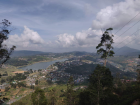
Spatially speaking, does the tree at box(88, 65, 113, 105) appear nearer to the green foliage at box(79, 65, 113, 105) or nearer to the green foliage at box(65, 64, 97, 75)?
the green foliage at box(79, 65, 113, 105)

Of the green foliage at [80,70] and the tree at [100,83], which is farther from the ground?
the tree at [100,83]

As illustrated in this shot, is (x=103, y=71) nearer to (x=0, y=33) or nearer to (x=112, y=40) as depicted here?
(x=112, y=40)

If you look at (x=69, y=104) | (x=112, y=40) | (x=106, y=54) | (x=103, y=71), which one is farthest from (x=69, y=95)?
(x=112, y=40)

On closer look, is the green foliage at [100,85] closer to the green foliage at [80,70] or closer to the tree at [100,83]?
the tree at [100,83]

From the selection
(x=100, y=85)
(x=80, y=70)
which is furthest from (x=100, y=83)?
(x=80, y=70)

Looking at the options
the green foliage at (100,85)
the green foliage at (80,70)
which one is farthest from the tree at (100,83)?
the green foliage at (80,70)

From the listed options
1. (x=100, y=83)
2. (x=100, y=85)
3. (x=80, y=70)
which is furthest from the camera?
(x=80, y=70)

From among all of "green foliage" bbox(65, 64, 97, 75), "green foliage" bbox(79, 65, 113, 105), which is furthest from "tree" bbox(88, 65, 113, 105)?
"green foliage" bbox(65, 64, 97, 75)

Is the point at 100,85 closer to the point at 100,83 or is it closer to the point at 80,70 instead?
the point at 100,83
